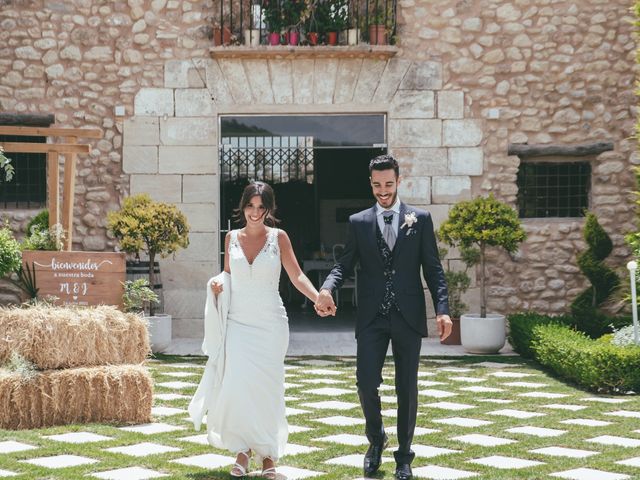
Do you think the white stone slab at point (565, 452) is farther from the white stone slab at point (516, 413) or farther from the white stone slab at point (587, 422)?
the white stone slab at point (516, 413)

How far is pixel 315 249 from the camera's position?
1636 centimetres

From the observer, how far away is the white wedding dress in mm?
4609

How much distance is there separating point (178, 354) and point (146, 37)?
146 inches

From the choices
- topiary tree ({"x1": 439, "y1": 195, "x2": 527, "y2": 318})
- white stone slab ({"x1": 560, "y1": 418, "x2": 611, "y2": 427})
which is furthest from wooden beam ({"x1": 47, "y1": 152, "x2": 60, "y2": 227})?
topiary tree ({"x1": 439, "y1": 195, "x2": 527, "y2": 318})

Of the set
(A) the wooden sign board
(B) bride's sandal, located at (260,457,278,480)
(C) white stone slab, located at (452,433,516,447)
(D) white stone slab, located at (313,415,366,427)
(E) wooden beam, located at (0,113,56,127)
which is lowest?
(D) white stone slab, located at (313,415,366,427)

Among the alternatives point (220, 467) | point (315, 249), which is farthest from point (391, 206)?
point (315, 249)

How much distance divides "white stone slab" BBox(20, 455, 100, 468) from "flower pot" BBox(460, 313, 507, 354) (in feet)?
18.8

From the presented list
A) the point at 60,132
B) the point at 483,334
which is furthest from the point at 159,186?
the point at 483,334

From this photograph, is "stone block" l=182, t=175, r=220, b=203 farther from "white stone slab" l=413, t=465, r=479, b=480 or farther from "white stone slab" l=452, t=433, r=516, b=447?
"white stone slab" l=413, t=465, r=479, b=480

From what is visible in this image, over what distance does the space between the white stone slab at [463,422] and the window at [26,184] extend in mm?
6351

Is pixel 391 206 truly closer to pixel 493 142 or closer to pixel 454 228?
pixel 454 228

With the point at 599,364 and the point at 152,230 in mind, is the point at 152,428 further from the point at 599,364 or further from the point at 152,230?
the point at 152,230

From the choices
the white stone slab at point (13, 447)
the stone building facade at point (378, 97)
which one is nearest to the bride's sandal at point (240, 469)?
the white stone slab at point (13, 447)

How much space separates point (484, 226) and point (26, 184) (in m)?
5.20
